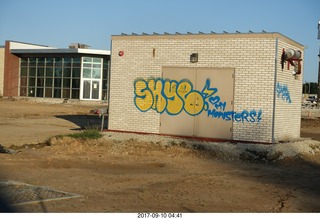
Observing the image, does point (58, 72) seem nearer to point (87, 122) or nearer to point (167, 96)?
point (87, 122)

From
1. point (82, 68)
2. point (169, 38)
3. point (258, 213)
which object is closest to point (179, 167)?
point (258, 213)

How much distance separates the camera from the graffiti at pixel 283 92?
1485 centimetres

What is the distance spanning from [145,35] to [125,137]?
368 centimetres

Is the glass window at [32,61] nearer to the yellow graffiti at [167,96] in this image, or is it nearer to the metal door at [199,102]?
the yellow graffiti at [167,96]

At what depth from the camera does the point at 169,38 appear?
1588 centimetres

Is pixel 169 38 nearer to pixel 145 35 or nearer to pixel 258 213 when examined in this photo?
pixel 145 35

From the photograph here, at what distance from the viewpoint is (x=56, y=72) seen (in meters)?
46.6

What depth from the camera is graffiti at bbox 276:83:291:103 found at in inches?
585

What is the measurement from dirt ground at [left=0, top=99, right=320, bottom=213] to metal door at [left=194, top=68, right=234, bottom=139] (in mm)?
1611

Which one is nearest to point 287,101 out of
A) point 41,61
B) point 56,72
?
point 56,72

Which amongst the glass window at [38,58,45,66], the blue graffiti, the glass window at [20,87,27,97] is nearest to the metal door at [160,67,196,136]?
the blue graffiti

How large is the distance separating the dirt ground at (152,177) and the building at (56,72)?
29.8 metres

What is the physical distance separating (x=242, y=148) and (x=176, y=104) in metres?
3.04

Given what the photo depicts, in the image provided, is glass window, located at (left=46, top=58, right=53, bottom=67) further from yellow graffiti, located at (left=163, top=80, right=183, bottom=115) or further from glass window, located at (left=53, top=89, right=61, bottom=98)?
yellow graffiti, located at (left=163, top=80, right=183, bottom=115)
